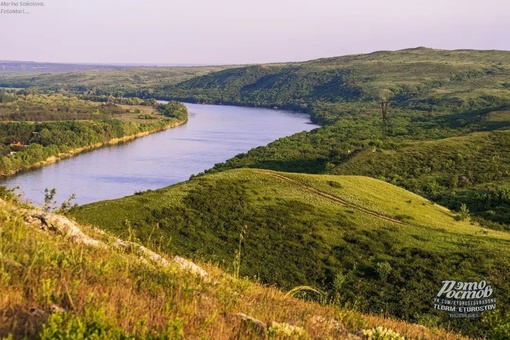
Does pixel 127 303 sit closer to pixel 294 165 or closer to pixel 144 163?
pixel 294 165

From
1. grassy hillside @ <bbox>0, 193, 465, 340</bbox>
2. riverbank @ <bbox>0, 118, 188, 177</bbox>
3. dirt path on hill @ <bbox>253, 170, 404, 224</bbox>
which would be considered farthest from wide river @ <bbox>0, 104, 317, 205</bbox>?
grassy hillside @ <bbox>0, 193, 465, 340</bbox>

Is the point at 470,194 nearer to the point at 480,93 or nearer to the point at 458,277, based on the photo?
the point at 458,277

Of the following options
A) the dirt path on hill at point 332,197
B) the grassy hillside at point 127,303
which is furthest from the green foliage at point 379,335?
the dirt path on hill at point 332,197

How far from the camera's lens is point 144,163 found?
10688 centimetres

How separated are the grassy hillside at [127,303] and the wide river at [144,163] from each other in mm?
52806

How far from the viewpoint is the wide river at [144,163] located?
82.7 m

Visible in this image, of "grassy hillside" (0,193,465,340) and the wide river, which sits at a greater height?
"grassy hillside" (0,193,465,340)

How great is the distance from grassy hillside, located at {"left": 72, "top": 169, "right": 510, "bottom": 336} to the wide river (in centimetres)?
2483

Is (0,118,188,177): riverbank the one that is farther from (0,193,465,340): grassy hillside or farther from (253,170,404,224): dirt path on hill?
(0,193,465,340): grassy hillside

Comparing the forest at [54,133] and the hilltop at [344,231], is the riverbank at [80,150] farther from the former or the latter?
the hilltop at [344,231]

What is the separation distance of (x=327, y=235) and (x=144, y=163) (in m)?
78.4

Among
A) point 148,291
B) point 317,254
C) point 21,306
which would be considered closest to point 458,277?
point 317,254

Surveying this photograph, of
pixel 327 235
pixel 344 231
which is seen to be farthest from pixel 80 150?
pixel 327 235

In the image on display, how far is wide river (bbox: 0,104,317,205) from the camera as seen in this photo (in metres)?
82.7
